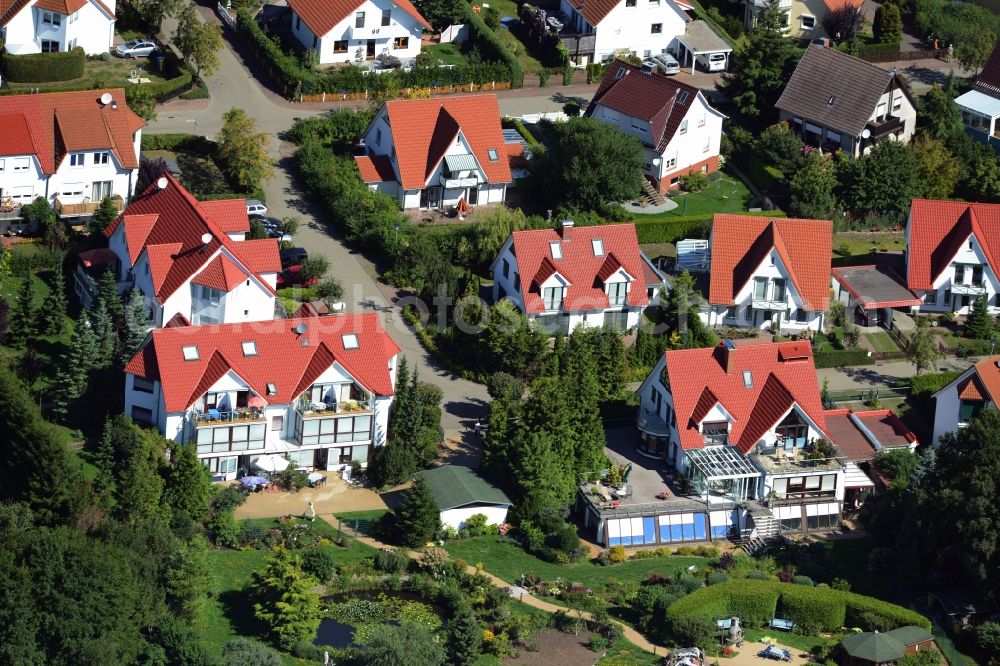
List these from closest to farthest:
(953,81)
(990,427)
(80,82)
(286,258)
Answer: (990,427) < (286,258) < (80,82) < (953,81)

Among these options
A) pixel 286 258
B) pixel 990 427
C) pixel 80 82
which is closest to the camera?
pixel 990 427

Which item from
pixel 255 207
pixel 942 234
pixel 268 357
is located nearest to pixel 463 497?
pixel 268 357

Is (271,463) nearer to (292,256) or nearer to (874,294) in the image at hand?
(292,256)

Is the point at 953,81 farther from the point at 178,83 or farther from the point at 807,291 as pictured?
the point at 178,83

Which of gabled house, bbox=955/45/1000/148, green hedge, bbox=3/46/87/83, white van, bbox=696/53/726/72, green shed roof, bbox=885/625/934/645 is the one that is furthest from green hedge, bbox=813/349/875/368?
green hedge, bbox=3/46/87/83

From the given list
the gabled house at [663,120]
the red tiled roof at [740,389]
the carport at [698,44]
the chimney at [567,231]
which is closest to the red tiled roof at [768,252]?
the chimney at [567,231]

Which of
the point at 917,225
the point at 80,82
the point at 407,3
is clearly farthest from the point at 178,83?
the point at 917,225
